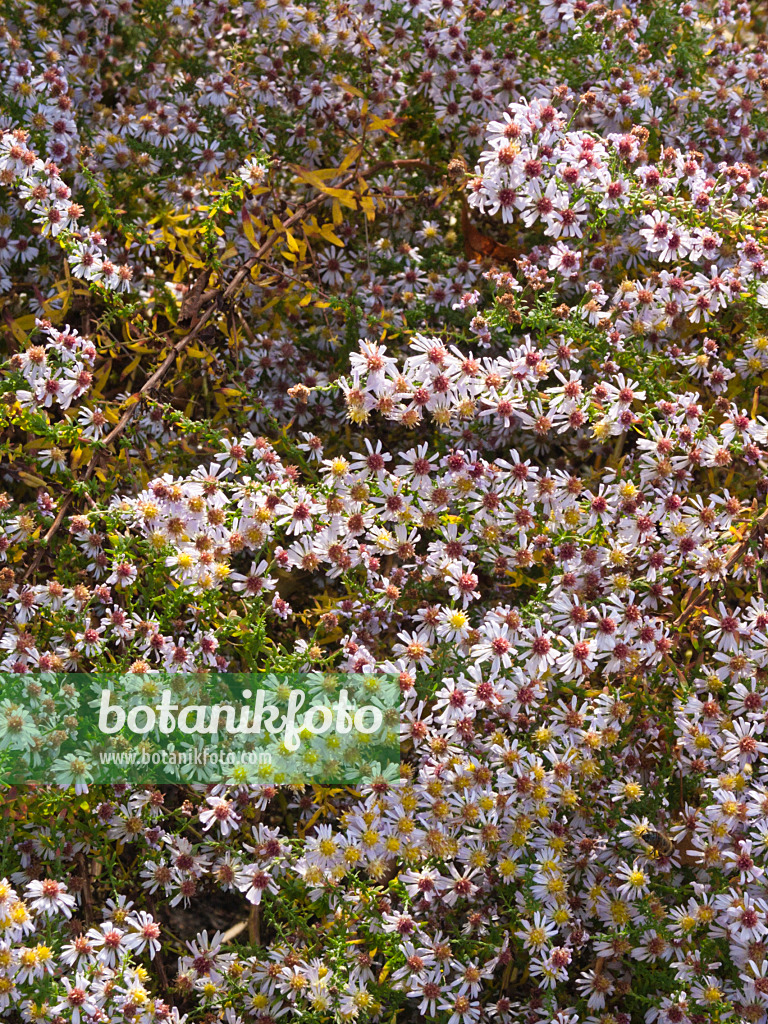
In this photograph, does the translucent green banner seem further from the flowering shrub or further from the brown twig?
the brown twig

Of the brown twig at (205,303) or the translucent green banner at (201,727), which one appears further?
the brown twig at (205,303)

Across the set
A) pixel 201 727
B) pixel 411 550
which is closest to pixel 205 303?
pixel 411 550

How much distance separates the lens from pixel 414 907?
1843 mm

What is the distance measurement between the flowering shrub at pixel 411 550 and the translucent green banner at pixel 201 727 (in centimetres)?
2

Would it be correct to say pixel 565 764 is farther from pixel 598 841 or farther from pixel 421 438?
pixel 421 438

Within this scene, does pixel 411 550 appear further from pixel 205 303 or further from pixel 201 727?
pixel 205 303

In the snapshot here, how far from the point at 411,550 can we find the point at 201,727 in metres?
0.53

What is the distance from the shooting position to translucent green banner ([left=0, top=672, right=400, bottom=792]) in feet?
6.09

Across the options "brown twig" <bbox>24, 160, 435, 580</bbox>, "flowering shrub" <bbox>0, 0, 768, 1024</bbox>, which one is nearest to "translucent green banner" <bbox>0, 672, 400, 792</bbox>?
"flowering shrub" <bbox>0, 0, 768, 1024</bbox>

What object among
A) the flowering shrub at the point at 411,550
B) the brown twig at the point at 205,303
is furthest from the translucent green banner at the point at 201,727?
the brown twig at the point at 205,303

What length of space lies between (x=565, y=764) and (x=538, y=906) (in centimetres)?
26

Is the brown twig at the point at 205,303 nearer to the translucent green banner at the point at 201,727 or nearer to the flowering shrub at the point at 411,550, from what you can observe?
the flowering shrub at the point at 411,550

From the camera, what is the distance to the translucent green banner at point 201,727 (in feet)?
6.09

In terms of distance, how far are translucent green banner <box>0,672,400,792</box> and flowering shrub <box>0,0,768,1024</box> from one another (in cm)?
2
